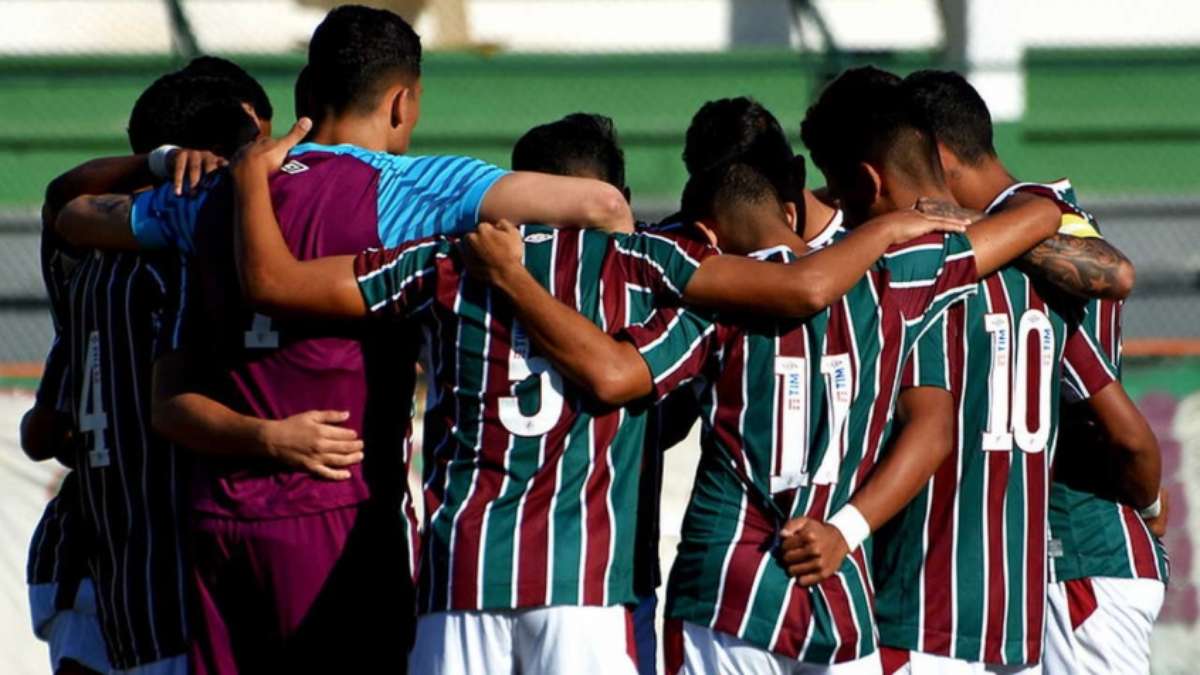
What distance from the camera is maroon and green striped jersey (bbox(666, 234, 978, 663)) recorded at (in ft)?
13.9

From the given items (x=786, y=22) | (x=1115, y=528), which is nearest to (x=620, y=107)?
(x=786, y=22)

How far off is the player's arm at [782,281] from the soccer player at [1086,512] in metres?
1.01

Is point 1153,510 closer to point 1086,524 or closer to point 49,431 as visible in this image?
point 1086,524

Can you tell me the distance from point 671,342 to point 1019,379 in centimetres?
116

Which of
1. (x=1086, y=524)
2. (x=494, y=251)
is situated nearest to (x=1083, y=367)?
(x=1086, y=524)

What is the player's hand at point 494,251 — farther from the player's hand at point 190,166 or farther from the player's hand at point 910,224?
the player's hand at point 910,224

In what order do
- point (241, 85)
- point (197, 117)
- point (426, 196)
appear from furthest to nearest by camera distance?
point (241, 85) → point (197, 117) → point (426, 196)

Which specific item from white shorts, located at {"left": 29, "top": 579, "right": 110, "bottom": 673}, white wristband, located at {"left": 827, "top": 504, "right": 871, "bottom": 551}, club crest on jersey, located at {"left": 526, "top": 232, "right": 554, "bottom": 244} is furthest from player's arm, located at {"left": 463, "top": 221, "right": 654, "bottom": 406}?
white shorts, located at {"left": 29, "top": 579, "right": 110, "bottom": 673}

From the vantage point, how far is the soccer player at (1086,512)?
201 inches

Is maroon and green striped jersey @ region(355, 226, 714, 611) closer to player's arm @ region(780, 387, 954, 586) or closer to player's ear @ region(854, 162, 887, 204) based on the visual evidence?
player's arm @ region(780, 387, 954, 586)

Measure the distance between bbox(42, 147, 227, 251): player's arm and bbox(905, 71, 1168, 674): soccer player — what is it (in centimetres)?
198

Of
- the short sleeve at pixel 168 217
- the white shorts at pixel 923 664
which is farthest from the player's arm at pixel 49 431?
the white shorts at pixel 923 664

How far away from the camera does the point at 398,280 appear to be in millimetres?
4168

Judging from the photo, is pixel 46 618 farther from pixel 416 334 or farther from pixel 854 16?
pixel 854 16
